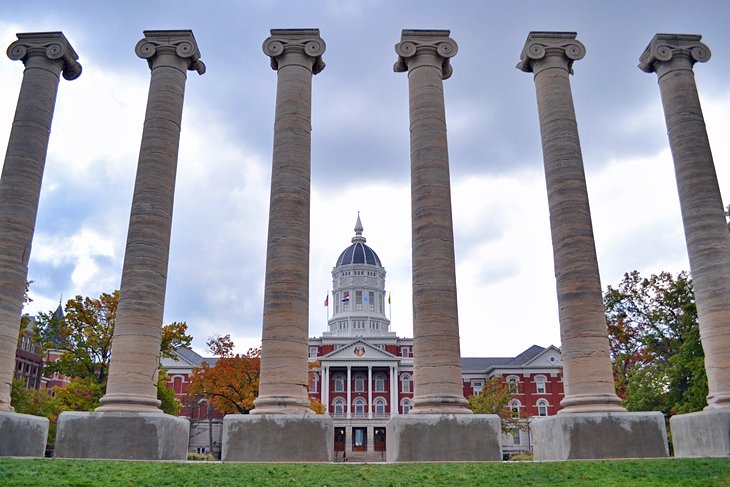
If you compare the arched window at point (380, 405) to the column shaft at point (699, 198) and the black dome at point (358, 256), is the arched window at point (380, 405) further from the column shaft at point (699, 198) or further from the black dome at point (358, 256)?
the column shaft at point (699, 198)

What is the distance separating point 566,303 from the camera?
29844 millimetres

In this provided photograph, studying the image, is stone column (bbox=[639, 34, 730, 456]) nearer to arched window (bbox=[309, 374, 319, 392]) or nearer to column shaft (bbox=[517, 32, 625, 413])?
column shaft (bbox=[517, 32, 625, 413])

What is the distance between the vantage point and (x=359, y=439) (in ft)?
434

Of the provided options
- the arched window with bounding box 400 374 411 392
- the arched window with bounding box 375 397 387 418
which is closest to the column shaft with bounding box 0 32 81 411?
the arched window with bounding box 375 397 387 418

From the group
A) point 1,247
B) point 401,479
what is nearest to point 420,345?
point 401,479

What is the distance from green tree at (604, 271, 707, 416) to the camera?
46031 mm

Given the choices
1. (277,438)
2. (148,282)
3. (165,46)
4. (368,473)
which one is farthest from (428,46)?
(368,473)

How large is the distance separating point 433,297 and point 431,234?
10.3ft

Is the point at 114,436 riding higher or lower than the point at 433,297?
lower

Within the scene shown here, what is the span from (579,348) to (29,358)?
298 feet

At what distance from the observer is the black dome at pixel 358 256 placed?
190m

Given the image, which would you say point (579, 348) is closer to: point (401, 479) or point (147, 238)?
point (401, 479)

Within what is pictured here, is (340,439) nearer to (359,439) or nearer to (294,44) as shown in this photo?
(359,439)

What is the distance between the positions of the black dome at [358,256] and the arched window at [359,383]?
2137 inches
